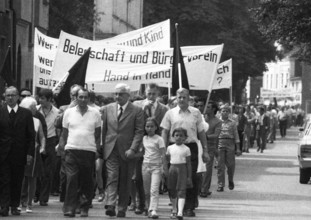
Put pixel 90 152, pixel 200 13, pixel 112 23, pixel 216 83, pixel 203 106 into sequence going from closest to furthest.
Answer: pixel 90 152, pixel 203 106, pixel 216 83, pixel 112 23, pixel 200 13

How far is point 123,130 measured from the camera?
669 inches

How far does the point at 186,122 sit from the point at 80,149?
1.69 metres

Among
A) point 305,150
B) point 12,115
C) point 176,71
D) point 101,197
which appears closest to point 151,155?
point 12,115

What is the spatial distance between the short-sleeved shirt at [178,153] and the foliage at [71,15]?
24106 millimetres

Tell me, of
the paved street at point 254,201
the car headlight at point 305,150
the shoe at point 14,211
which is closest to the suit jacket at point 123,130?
the paved street at point 254,201

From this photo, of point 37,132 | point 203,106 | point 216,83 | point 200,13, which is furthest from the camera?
point 200,13

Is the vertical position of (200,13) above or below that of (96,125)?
above

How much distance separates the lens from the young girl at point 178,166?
56.3ft

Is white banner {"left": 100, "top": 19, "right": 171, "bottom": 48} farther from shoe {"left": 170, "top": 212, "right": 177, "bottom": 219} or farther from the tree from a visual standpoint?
the tree

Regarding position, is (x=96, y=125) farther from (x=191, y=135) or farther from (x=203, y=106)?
(x=203, y=106)

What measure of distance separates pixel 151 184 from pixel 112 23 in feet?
106

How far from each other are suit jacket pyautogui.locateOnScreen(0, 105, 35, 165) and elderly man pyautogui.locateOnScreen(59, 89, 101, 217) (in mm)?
475

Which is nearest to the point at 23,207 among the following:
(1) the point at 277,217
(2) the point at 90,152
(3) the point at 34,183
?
→ (3) the point at 34,183

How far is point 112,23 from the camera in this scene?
4922 centimetres
